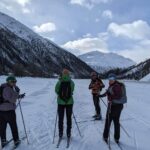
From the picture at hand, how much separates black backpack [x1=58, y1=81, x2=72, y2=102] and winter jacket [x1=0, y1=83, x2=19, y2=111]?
1.36 m

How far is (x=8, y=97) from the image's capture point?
1023cm

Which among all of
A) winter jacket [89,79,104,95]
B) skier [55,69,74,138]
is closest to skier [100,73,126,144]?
skier [55,69,74,138]

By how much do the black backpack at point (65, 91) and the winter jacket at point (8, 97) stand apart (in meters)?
1.36

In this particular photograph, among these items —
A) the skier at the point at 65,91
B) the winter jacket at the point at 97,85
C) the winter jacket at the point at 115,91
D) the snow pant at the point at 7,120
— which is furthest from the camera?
the winter jacket at the point at 97,85

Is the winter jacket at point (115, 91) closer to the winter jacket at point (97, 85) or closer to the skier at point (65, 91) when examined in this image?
the skier at point (65, 91)

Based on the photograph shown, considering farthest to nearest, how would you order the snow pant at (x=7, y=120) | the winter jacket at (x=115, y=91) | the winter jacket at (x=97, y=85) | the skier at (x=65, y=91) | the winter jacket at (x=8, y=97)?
the winter jacket at (x=97, y=85) → the skier at (x=65, y=91) → the winter jacket at (x=115, y=91) → the snow pant at (x=7, y=120) → the winter jacket at (x=8, y=97)

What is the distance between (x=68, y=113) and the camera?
11.3 m

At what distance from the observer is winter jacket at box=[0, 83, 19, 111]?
10219mm

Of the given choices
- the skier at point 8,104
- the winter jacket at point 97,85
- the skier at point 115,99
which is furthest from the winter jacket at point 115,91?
the winter jacket at point 97,85

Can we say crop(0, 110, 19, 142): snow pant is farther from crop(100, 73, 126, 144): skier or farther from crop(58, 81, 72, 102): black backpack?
crop(100, 73, 126, 144): skier

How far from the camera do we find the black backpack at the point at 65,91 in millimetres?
11117

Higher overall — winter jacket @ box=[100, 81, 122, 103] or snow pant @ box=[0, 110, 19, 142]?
winter jacket @ box=[100, 81, 122, 103]

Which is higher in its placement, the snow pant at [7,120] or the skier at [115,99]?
the skier at [115,99]

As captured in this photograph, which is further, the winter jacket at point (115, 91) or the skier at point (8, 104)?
the winter jacket at point (115, 91)
